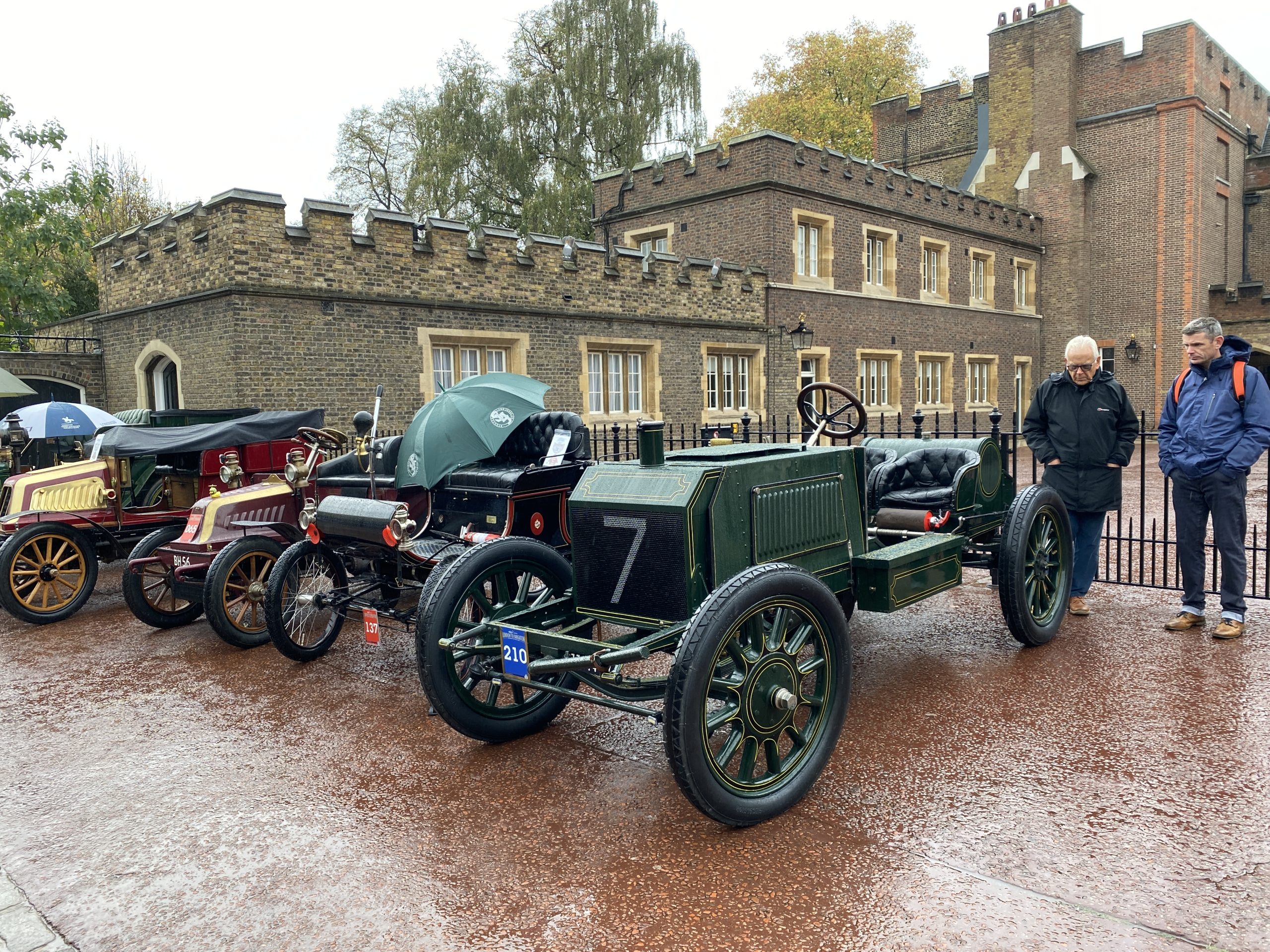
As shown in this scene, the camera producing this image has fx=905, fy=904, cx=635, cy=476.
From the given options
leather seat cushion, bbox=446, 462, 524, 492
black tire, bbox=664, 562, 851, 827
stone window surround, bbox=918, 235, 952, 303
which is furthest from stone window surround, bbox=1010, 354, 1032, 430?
black tire, bbox=664, 562, 851, 827

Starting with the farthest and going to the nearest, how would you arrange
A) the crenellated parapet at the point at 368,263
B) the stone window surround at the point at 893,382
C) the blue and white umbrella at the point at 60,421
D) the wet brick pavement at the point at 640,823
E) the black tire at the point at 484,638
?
the stone window surround at the point at 893,382 → the crenellated parapet at the point at 368,263 → the blue and white umbrella at the point at 60,421 → the black tire at the point at 484,638 → the wet brick pavement at the point at 640,823

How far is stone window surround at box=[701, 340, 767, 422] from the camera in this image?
1838 cm

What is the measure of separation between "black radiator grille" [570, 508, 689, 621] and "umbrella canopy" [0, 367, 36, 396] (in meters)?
11.7

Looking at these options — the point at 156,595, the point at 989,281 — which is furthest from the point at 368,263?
the point at 989,281

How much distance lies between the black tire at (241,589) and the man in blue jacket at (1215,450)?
5984mm

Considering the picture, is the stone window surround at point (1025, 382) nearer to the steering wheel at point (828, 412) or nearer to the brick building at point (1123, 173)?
the brick building at point (1123, 173)

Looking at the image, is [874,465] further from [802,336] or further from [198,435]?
[802,336]

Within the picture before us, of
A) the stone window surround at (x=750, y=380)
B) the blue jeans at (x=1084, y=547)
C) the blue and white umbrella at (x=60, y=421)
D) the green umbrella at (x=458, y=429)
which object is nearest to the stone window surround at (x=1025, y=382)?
the stone window surround at (x=750, y=380)

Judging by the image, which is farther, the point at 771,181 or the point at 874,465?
the point at 771,181

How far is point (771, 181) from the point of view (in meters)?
18.7

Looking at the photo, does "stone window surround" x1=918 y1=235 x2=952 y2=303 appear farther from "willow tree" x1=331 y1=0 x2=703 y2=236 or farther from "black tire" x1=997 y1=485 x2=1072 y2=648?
"black tire" x1=997 y1=485 x2=1072 y2=648

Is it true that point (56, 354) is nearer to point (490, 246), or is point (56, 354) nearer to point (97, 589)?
point (490, 246)

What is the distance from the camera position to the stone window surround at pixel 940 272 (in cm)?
2359

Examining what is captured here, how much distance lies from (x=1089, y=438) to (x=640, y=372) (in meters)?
12.0
